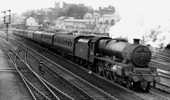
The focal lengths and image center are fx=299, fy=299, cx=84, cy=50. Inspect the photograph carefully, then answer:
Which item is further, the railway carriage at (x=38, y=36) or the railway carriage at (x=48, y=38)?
the railway carriage at (x=38, y=36)

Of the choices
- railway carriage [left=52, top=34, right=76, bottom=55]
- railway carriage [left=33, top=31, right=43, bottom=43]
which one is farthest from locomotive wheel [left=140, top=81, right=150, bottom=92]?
railway carriage [left=33, top=31, right=43, bottom=43]

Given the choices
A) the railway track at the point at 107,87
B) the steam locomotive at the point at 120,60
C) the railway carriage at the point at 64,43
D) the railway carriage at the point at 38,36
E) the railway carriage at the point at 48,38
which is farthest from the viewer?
the railway carriage at the point at 38,36

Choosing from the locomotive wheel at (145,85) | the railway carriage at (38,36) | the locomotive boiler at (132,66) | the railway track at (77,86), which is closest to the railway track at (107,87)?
the railway track at (77,86)

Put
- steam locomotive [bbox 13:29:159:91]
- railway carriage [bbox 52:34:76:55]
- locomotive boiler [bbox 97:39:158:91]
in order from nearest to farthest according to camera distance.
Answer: locomotive boiler [bbox 97:39:158:91]
steam locomotive [bbox 13:29:159:91]
railway carriage [bbox 52:34:76:55]

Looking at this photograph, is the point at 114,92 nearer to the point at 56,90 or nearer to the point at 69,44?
the point at 56,90

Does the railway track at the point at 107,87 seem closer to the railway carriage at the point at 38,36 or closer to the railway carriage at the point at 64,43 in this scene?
the railway carriage at the point at 64,43

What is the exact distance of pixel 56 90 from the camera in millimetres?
17516

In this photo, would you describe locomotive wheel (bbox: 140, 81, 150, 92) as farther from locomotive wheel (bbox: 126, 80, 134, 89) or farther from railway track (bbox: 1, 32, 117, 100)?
railway track (bbox: 1, 32, 117, 100)

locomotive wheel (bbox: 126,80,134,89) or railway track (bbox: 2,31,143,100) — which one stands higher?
locomotive wheel (bbox: 126,80,134,89)

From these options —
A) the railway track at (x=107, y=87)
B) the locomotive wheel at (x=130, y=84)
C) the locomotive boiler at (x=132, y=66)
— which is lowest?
the railway track at (x=107, y=87)

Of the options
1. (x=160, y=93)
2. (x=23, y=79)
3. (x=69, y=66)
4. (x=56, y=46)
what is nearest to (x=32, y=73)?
(x=23, y=79)

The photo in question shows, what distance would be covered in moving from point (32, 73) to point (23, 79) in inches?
135

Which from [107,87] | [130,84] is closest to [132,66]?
[130,84]

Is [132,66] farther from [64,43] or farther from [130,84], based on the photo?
[64,43]
